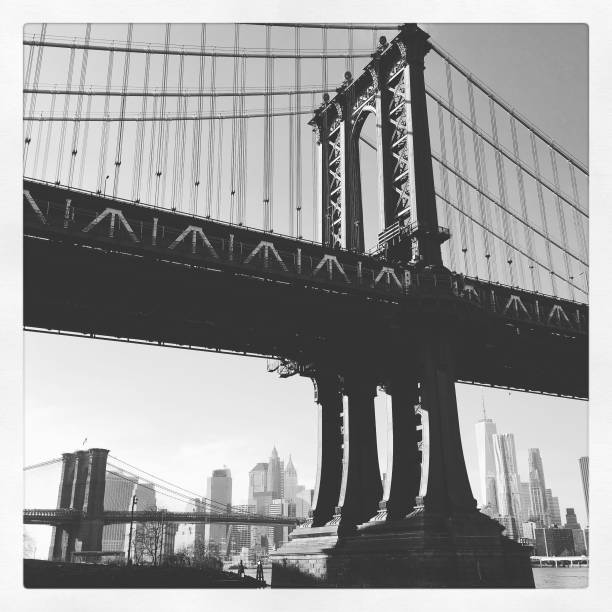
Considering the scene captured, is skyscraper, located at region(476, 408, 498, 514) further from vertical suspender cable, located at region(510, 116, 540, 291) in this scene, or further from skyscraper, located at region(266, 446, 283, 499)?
vertical suspender cable, located at region(510, 116, 540, 291)

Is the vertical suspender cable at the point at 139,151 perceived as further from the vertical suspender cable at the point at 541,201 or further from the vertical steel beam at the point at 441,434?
the vertical suspender cable at the point at 541,201

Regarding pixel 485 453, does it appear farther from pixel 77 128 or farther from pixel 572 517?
pixel 77 128

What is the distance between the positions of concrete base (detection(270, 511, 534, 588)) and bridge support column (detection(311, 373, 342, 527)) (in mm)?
2148

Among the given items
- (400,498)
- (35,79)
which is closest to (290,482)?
(400,498)

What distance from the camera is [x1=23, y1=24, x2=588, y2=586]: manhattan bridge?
87.0 feet

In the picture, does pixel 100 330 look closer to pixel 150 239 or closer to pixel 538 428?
pixel 150 239

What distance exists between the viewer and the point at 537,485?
33062 millimetres

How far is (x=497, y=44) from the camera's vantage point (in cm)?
2002

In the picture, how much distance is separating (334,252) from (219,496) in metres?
29.7

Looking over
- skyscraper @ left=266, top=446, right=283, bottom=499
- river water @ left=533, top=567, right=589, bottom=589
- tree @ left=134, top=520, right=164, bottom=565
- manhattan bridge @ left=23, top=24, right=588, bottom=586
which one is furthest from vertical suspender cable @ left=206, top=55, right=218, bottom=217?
tree @ left=134, top=520, right=164, bottom=565

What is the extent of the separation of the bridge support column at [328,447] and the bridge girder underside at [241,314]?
7.89ft

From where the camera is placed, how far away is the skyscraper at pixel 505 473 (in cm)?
2864

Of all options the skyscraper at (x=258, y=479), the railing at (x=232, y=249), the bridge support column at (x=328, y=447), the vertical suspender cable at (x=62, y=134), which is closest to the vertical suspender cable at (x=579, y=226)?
the railing at (x=232, y=249)
